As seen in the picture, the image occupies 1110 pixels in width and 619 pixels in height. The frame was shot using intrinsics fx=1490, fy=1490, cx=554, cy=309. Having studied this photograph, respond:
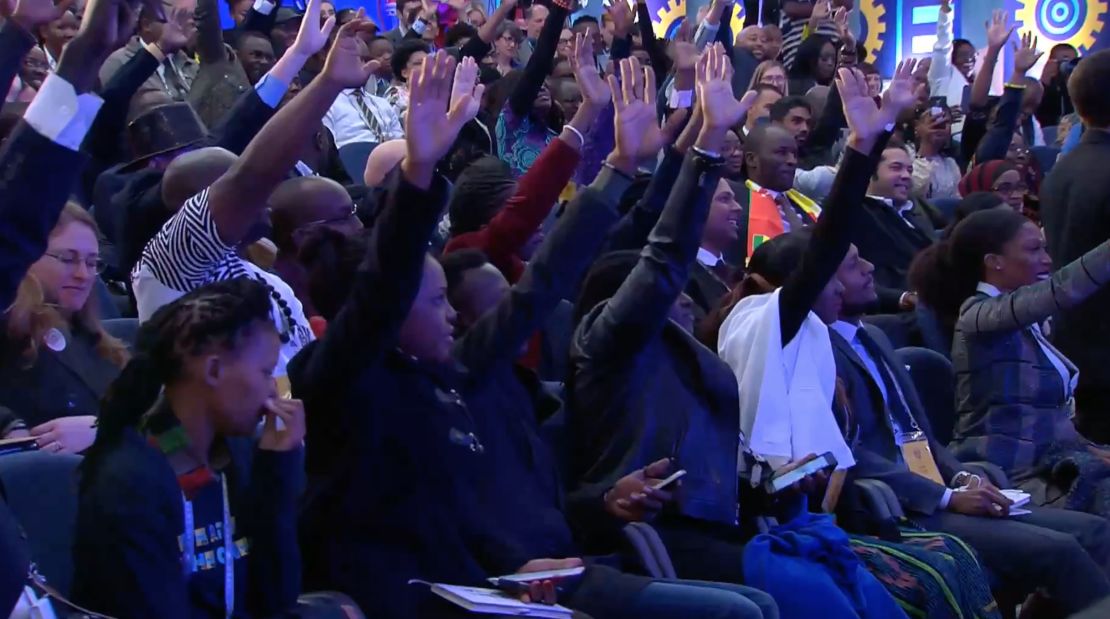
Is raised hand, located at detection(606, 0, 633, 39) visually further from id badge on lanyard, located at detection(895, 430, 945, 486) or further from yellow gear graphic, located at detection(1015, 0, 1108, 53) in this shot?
yellow gear graphic, located at detection(1015, 0, 1108, 53)

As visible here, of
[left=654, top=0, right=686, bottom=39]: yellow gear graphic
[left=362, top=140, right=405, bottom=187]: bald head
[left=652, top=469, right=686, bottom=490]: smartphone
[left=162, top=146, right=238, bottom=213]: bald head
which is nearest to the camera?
[left=652, top=469, right=686, bottom=490]: smartphone

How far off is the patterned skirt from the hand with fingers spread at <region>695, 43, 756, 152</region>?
1010 mm

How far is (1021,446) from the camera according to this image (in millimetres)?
4238

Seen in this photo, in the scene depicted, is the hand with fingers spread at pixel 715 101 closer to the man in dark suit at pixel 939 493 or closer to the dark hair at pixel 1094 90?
the man in dark suit at pixel 939 493

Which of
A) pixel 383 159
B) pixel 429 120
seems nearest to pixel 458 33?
pixel 383 159

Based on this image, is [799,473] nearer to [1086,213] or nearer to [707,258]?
[707,258]

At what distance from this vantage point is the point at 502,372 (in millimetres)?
3033

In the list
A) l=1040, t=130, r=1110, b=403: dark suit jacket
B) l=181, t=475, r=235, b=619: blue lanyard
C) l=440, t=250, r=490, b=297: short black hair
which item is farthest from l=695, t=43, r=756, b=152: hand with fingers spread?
l=181, t=475, r=235, b=619: blue lanyard

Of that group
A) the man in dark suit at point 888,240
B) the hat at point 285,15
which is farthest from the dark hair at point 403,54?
the man in dark suit at point 888,240

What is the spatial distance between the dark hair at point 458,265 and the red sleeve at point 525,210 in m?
0.48

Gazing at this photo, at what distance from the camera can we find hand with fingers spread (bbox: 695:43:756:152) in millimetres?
3510

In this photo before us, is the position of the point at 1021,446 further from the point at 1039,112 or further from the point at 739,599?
the point at 1039,112

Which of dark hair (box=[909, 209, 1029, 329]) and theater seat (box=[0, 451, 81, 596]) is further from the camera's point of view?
dark hair (box=[909, 209, 1029, 329])

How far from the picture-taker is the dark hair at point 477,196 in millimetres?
4293
